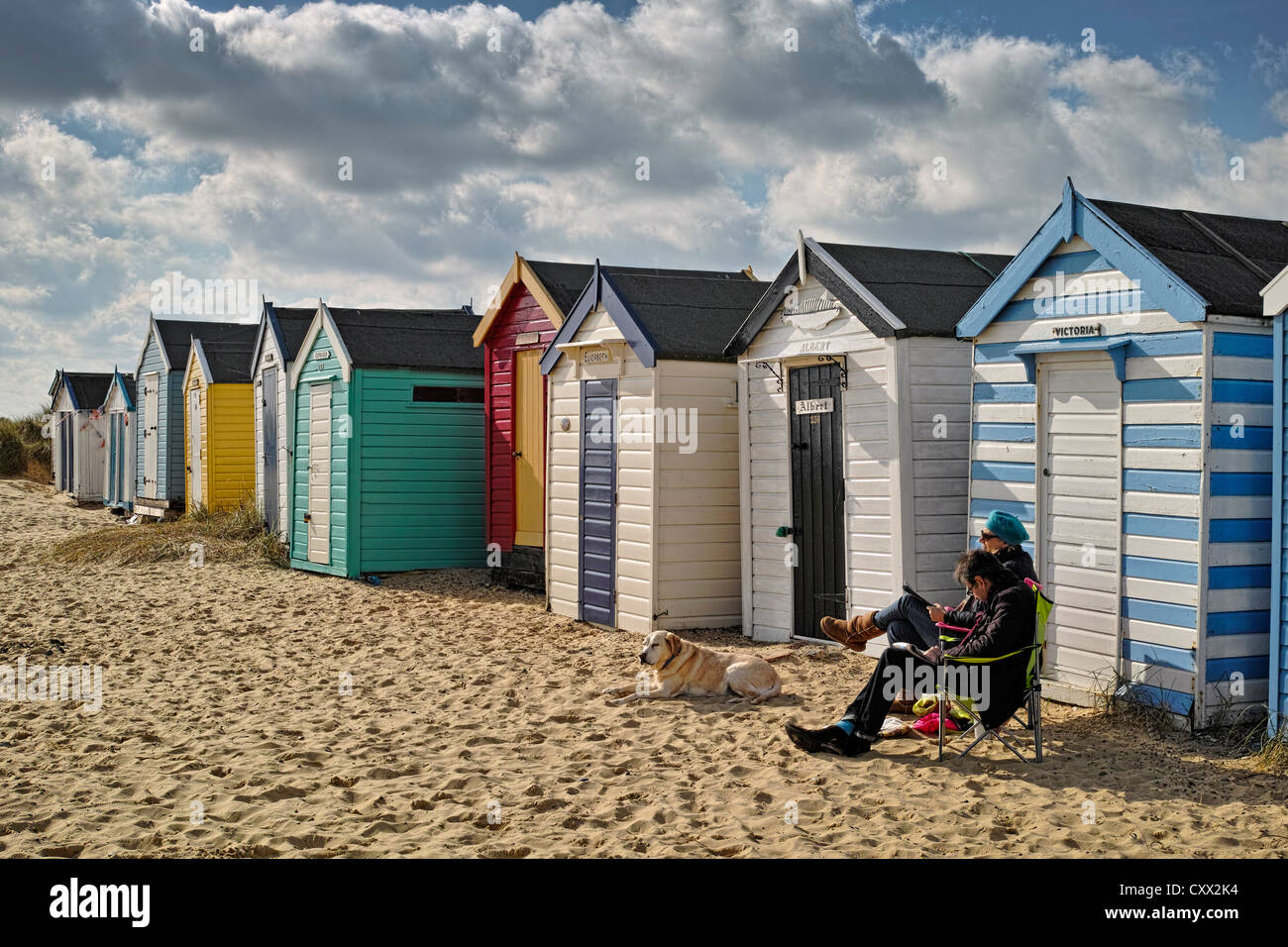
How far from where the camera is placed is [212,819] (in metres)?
5.52

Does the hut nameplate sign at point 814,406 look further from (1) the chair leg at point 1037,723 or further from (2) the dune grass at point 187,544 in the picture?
(2) the dune grass at point 187,544

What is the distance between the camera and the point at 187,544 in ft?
57.1

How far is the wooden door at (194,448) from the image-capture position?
20.6m

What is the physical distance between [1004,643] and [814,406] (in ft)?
12.5

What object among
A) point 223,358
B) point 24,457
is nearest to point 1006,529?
point 223,358

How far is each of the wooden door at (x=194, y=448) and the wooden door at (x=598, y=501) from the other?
37.9 ft

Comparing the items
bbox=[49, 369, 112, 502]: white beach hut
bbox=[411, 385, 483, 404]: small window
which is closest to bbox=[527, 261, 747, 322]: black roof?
bbox=[411, 385, 483, 404]: small window

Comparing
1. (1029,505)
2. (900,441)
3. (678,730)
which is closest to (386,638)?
(678,730)

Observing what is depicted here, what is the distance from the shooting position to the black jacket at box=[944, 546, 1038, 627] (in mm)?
6637

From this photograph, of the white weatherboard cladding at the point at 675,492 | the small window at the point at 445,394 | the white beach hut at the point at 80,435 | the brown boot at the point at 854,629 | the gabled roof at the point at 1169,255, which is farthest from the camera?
the white beach hut at the point at 80,435

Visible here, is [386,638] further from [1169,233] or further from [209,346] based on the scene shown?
[209,346]

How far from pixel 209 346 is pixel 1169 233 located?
17.4 metres

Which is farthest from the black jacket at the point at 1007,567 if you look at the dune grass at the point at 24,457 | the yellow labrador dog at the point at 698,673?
the dune grass at the point at 24,457

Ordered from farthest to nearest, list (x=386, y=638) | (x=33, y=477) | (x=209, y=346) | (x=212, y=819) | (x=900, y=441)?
1. (x=33, y=477)
2. (x=209, y=346)
3. (x=386, y=638)
4. (x=900, y=441)
5. (x=212, y=819)
